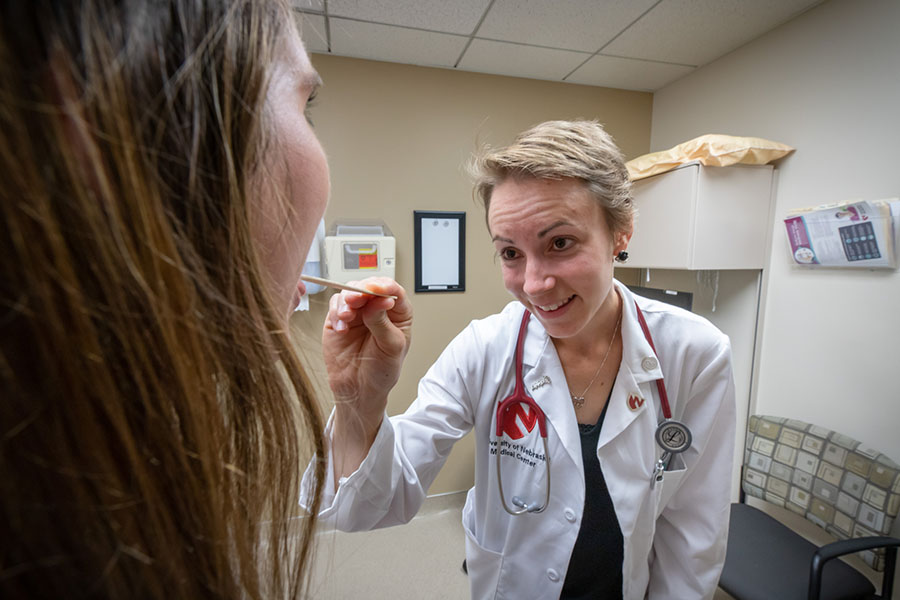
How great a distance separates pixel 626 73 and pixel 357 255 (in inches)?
77.4

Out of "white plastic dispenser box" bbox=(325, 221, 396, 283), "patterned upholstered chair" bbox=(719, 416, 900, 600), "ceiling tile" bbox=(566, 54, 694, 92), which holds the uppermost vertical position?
"ceiling tile" bbox=(566, 54, 694, 92)

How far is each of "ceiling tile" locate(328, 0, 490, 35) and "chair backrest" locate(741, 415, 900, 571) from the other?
93.6 inches

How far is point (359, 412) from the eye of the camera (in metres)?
0.84

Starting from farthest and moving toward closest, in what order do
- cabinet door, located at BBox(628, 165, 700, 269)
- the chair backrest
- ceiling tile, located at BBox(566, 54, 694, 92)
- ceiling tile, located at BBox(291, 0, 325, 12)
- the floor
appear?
ceiling tile, located at BBox(566, 54, 694, 92)
the floor
cabinet door, located at BBox(628, 165, 700, 269)
ceiling tile, located at BBox(291, 0, 325, 12)
the chair backrest

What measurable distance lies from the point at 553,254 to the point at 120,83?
2.88 feet

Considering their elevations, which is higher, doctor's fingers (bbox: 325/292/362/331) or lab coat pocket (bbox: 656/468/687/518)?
doctor's fingers (bbox: 325/292/362/331)

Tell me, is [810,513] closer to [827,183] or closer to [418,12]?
[827,183]

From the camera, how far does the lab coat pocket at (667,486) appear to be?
1.00 metres

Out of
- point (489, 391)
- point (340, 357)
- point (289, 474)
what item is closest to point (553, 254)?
point (489, 391)

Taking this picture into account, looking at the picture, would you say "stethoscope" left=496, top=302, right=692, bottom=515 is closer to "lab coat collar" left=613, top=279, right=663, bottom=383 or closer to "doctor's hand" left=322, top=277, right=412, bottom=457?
"lab coat collar" left=613, top=279, right=663, bottom=383

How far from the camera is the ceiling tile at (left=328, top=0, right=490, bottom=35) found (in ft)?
5.66

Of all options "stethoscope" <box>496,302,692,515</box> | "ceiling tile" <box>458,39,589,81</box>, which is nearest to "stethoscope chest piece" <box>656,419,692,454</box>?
"stethoscope" <box>496,302,692,515</box>

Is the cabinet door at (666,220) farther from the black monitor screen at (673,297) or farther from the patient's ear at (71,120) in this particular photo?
the patient's ear at (71,120)

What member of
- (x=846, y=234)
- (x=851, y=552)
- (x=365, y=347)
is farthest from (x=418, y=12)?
Answer: (x=851, y=552)
